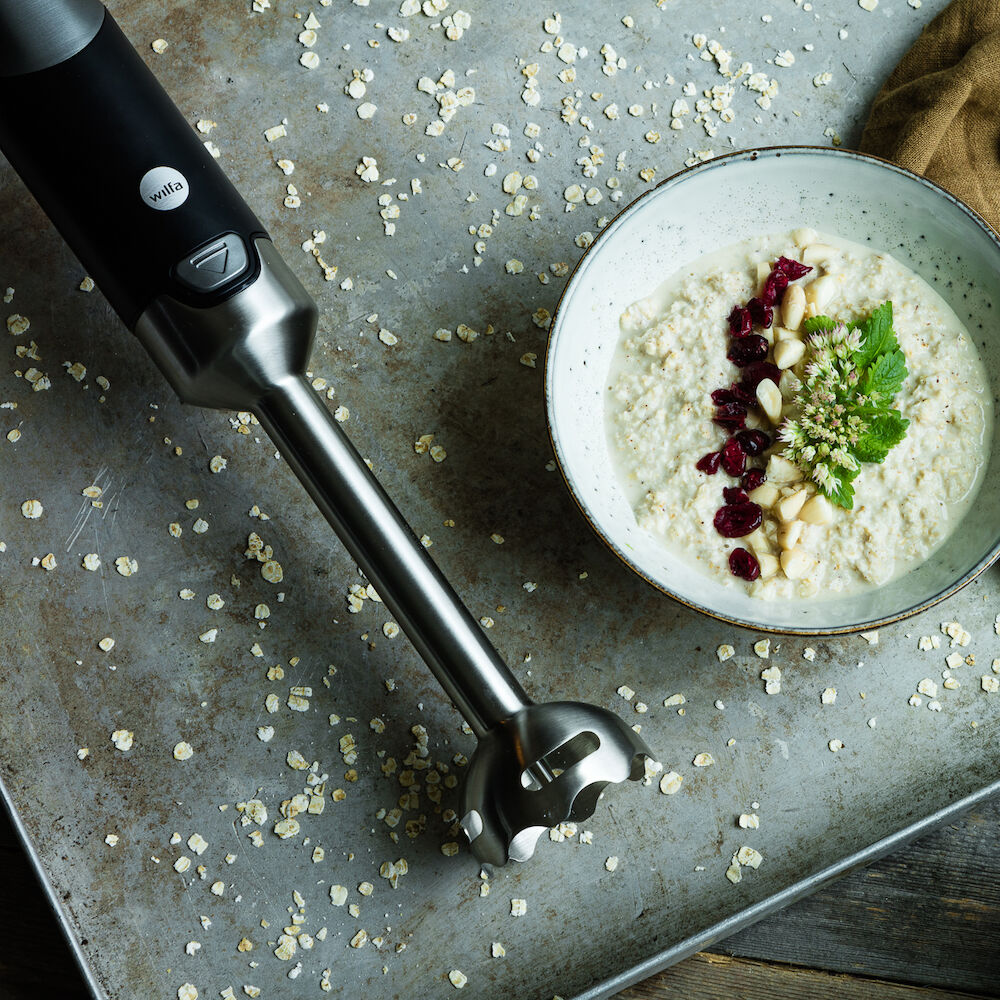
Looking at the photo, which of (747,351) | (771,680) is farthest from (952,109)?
(771,680)

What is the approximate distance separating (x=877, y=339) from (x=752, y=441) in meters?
0.15

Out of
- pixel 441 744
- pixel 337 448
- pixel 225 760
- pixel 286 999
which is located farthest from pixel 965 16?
pixel 286 999

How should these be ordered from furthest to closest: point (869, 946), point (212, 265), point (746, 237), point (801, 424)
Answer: point (869, 946), point (746, 237), point (801, 424), point (212, 265)

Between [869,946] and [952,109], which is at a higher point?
[952,109]

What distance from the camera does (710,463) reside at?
919 mm

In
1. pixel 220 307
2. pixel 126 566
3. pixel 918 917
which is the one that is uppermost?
pixel 220 307

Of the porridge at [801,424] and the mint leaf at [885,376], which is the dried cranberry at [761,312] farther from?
the mint leaf at [885,376]

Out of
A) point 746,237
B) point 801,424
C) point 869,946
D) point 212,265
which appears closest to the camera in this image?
point 212,265

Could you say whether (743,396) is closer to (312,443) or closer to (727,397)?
(727,397)

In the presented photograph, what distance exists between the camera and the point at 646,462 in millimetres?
942

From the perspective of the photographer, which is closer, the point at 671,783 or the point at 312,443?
the point at 312,443

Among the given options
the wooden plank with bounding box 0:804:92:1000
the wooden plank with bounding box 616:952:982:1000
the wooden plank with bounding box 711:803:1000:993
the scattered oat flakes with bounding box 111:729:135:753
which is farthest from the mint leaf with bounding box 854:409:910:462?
the wooden plank with bounding box 0:804:92:1000

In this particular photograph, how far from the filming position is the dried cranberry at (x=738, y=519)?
0.91m

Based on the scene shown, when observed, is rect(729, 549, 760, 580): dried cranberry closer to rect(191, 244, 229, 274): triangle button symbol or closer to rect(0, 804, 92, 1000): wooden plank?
rect(191, 244, 229, 274): triangle button symbol
